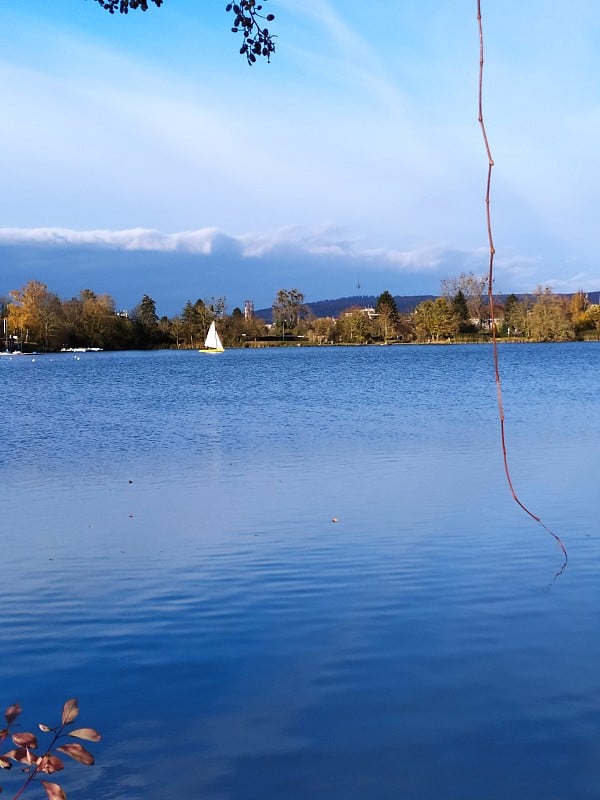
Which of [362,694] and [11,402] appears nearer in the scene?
[362,694]

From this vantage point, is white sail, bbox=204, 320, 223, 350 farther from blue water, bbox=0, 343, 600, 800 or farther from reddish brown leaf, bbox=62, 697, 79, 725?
reddish brown leaf, bbox=62, 697, 79, 725

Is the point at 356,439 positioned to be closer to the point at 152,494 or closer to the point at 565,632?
the point at 152,494

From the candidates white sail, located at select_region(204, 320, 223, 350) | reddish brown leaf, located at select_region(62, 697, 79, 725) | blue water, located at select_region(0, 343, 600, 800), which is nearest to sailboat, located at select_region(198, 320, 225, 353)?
white sail, located at select_region(204, 320, 223, 350)

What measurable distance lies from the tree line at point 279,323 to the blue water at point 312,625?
126244 millimetres

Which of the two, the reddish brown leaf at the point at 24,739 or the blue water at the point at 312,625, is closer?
the reddish brown leaf at the point at 24,739

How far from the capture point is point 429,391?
40219 mm

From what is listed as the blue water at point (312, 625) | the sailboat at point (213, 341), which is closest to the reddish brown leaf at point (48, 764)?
the blue water at point (312, 625)

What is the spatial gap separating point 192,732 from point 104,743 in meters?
0.48

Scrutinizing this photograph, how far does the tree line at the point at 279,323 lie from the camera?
14075 centimetres

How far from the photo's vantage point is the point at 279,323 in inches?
6580

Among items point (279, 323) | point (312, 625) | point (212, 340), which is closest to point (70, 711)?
point (312, 625)

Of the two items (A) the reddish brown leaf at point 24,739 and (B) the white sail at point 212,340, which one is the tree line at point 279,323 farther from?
(A) the reddish brown leaf at point 24,739

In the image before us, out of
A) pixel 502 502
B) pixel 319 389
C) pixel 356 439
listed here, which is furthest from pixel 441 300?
pixel 502 502

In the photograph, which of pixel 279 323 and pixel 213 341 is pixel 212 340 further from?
pixel 279 323
